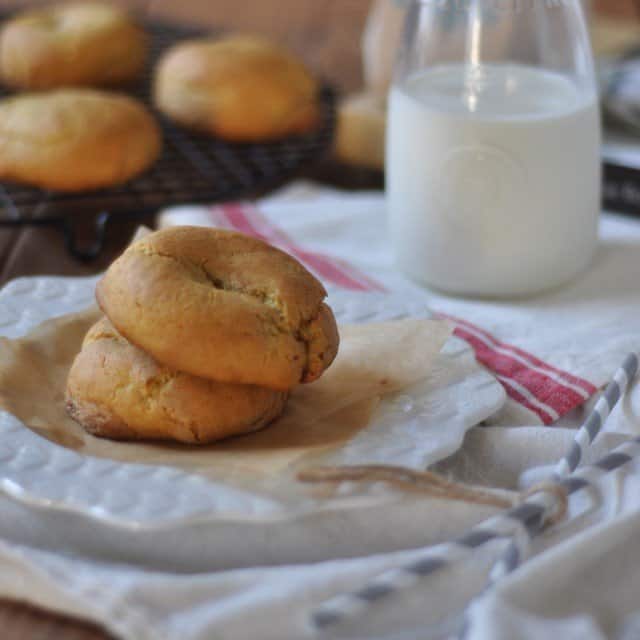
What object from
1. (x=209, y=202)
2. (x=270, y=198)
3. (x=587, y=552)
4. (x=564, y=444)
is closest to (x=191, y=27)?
(x=270, y=198)

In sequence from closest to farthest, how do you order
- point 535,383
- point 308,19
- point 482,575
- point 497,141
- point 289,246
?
point 482,575 → point 535,383 → point 497,141 → point 289,246 → point 308,19

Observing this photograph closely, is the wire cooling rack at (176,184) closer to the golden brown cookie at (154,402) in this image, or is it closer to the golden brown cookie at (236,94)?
the golden brown cookie at (236,94)

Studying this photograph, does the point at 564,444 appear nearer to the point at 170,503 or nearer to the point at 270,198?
the point at 170,503

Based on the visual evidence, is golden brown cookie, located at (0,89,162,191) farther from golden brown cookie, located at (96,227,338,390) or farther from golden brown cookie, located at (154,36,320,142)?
golden brown cookie, located at (96,227,338,390)

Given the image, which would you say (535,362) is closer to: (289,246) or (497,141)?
(497,141)

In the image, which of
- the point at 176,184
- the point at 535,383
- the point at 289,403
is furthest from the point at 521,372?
the point at 176,184

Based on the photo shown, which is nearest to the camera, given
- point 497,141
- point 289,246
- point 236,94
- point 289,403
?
point 289,403
